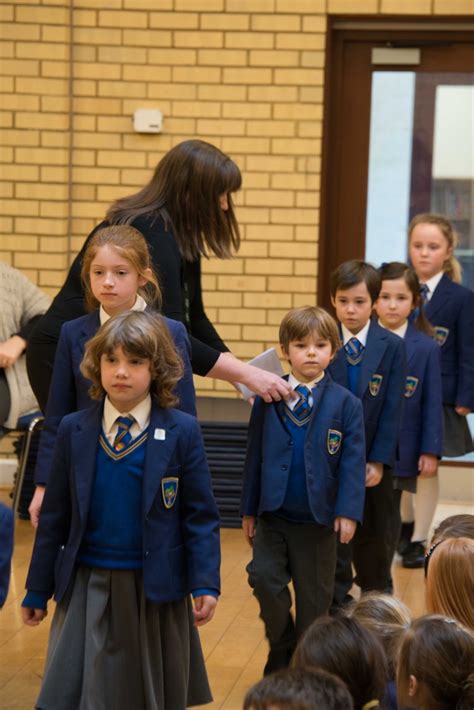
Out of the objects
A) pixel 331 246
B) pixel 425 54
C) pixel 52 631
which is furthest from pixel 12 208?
pixel 52 631

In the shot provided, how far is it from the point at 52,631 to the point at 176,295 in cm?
122

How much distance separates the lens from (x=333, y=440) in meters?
4.52

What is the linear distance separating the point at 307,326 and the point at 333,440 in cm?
42

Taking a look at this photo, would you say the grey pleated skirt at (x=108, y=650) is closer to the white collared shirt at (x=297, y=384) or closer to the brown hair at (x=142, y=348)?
the brown hair at (x=142, y=348)

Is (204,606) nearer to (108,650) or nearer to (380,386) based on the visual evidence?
(108,650)

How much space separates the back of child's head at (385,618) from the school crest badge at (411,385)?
2659 millimetres

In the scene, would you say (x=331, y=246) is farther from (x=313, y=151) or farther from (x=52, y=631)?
(x=52, y=631)

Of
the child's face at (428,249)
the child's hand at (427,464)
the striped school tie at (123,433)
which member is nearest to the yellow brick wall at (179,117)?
the child's face at (428,249)

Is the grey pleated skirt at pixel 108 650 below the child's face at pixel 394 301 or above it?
below

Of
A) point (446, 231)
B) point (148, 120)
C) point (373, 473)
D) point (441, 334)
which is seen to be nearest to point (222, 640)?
point (373, 473)

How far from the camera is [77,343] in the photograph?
395cm

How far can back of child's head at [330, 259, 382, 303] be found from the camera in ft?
16.8

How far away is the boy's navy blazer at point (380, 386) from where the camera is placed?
513 centimetres

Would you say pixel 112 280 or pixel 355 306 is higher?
pixel 112 280
